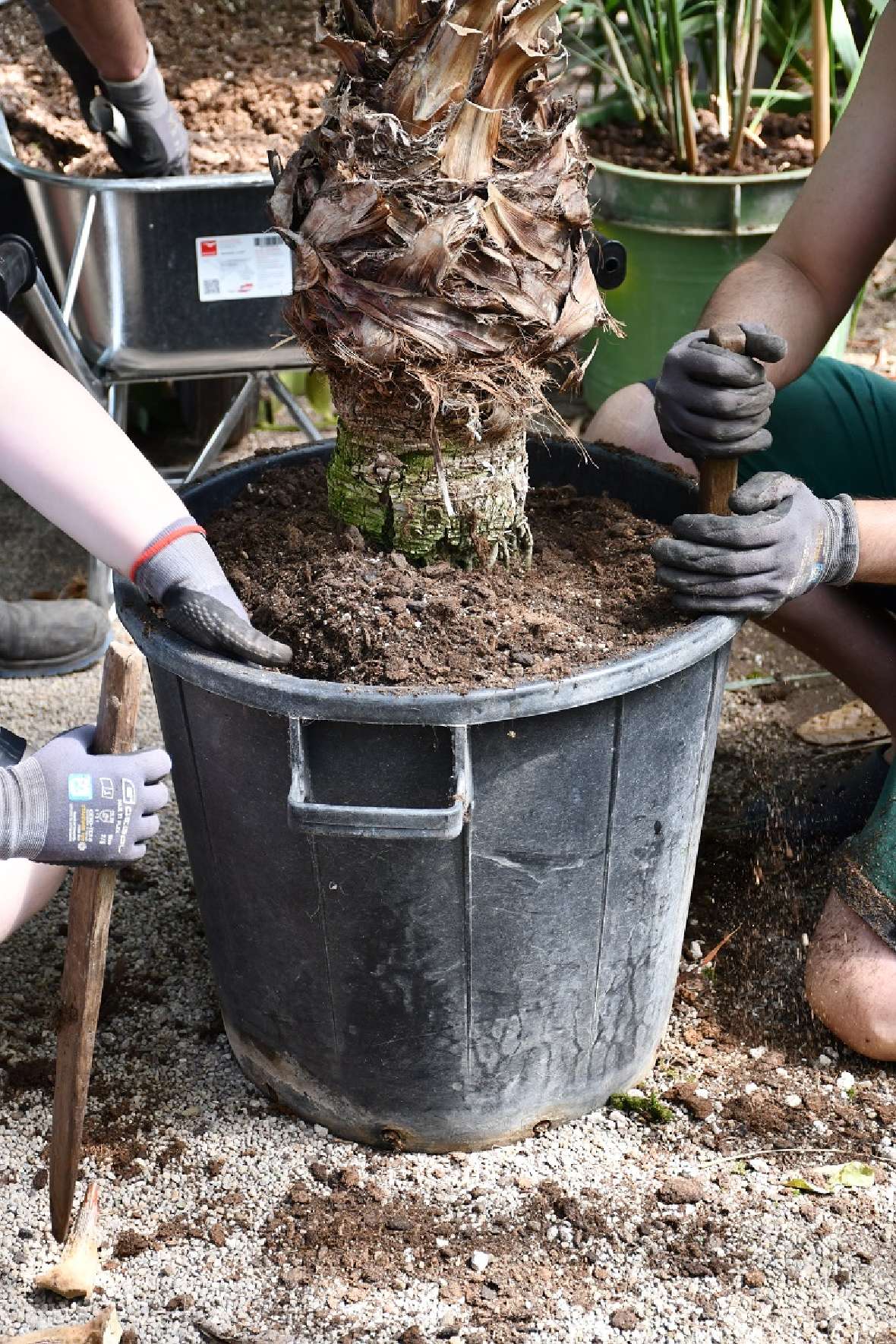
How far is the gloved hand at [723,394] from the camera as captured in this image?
5.48 feet

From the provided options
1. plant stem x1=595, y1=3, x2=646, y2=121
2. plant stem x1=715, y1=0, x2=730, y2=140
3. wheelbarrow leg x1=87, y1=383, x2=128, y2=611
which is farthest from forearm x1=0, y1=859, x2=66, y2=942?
plant stem x1=715, y1=0, x2=730, y2=140

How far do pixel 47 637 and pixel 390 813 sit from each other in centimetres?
170

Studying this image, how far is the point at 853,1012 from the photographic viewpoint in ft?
6.24

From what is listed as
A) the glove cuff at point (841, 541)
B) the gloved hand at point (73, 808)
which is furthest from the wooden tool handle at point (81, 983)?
the glove cuff at point (841, 541)

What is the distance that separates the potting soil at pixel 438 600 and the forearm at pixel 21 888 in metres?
0.43

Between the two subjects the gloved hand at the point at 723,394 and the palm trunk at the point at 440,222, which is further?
the gloved hand at the point at 723,394

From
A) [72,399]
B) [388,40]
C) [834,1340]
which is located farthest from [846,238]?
[834,1340]

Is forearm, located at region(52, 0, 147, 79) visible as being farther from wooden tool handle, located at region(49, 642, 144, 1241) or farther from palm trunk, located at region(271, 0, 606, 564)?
wooden tool handle, located at region(49, 642, 144, 1241)

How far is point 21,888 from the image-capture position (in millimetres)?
1712

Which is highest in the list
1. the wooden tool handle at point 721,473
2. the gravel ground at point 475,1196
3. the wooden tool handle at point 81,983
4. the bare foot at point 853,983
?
the wooden tool handle at point 721,473

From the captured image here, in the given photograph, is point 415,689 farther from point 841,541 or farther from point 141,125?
point 141,125

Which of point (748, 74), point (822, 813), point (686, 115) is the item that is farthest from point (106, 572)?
point (748, 74)

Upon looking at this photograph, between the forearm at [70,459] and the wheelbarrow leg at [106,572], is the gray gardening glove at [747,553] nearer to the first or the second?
the forearm at [70,459]

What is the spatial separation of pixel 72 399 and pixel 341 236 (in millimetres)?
356
